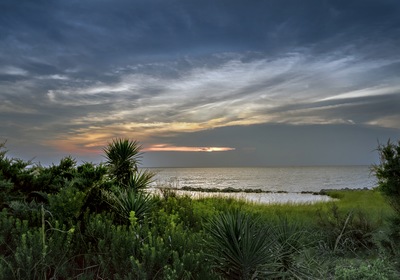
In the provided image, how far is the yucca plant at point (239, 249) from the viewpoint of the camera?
498 cm

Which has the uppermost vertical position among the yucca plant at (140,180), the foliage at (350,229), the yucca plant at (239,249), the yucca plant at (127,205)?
the yucca plant at (140,180)

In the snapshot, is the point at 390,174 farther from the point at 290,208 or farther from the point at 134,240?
the point at 290,208

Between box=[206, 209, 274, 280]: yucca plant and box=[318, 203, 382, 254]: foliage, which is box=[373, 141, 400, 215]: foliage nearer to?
box=[318, 203, 382, 254]: foliage

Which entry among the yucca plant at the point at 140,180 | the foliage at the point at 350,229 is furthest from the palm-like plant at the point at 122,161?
the foliage at the point at 350,229

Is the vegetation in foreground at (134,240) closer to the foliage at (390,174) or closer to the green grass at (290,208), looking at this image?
the foliage at (390,174)

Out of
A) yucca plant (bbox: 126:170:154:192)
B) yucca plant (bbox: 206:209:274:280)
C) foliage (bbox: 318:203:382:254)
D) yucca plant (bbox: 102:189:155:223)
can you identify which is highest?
yucca plant (bbox: 126:170:154:192)

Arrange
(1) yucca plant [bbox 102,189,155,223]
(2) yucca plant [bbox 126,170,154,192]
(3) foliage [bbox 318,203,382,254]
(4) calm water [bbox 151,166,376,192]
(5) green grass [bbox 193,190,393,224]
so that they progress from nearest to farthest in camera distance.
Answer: (1) yucca plant [bbox 102,189,155,223]
(3) foliage [bbox 318,203,382,254]
(2) yucca plant [bbox 126,170,154,192]
(5) green grass [bbox 193,190,393,224]
(4) calm water [bbox 151,166,376,192]

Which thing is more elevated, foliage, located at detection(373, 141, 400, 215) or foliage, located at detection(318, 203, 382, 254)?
foliage, located at detection(373, 141, 400, 215)

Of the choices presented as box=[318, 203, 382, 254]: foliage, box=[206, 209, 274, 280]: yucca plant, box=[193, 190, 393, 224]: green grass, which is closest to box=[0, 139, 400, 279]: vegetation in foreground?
box=[206, 209, 274, 280]: yucca plant

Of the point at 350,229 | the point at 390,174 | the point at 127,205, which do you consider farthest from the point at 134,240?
the point at 350,229

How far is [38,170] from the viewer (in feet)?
30.1

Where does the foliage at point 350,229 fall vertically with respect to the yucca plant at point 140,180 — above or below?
below

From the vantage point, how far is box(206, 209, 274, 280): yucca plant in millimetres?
4977

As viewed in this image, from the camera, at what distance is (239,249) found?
4.99m
